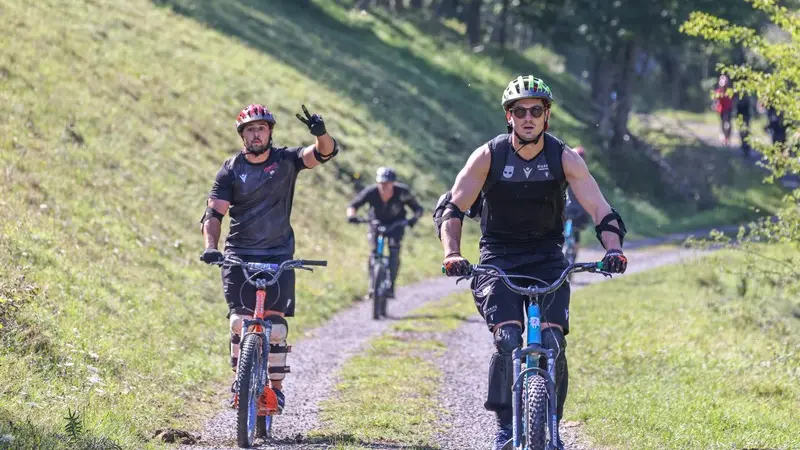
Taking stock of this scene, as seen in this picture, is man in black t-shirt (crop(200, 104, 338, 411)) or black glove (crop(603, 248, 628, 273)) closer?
black glove (crop(603, 248, 628, 273))

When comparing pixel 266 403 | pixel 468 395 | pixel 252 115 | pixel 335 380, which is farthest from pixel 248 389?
pixel 335 380

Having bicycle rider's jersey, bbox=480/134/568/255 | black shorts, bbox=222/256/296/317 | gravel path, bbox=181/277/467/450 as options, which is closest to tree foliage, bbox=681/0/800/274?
gravel path, bbox=181/277/467/450

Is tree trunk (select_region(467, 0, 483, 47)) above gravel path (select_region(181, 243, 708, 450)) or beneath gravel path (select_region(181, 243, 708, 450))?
above

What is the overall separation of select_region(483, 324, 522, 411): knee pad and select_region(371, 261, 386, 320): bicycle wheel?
9.69 m

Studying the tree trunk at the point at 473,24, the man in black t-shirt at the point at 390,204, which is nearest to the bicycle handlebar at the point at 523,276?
the man in black t-shirt at the point at 390,204

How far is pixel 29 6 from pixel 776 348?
18.5m

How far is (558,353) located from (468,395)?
13.7 ft

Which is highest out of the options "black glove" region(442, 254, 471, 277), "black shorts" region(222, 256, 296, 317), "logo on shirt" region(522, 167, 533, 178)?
"logo on shirt" region(522, 167, 533, 178)

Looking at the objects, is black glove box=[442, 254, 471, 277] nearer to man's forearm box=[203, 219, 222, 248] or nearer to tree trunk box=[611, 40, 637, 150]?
man's forearm box=[203, 219, 222, 248]

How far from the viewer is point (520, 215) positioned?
276 inches

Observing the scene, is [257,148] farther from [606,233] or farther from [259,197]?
[606,233]

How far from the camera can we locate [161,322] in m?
12.7

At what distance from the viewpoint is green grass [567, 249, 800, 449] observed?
8.99 meters

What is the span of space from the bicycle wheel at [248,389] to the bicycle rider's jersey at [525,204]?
2089mm
